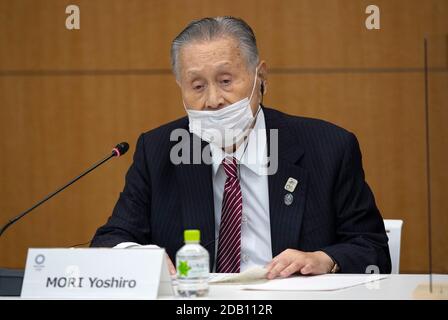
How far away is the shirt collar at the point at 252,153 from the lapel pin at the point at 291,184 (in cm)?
10

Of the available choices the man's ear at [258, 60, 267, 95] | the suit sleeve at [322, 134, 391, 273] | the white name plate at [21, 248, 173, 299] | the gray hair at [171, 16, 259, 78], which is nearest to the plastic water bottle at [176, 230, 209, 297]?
the white name plate at [21, 248, 173, 299]

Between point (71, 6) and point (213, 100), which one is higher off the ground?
point (71, 6)

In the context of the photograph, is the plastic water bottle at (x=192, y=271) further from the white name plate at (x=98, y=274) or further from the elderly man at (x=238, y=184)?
the elderly man at (x=238, y=184)

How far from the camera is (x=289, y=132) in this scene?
9.17 ft

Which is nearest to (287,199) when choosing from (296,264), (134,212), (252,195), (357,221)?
(252,195)

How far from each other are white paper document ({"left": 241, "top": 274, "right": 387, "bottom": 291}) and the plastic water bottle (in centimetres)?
20

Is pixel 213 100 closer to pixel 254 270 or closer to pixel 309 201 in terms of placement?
pixel 309 201

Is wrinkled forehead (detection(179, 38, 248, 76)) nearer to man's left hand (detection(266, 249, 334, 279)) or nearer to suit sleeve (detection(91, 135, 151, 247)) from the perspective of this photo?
suit sleeve (detection(91, 135, 151, 247))

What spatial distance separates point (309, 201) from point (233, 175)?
0.27 metres

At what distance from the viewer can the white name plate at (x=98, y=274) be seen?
1.75m

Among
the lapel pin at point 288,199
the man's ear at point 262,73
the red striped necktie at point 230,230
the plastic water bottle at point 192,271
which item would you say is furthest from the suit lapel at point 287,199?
the plastic water bottle at point 192,271

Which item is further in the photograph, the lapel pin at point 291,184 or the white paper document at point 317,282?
the lapel pin at point 291,184
